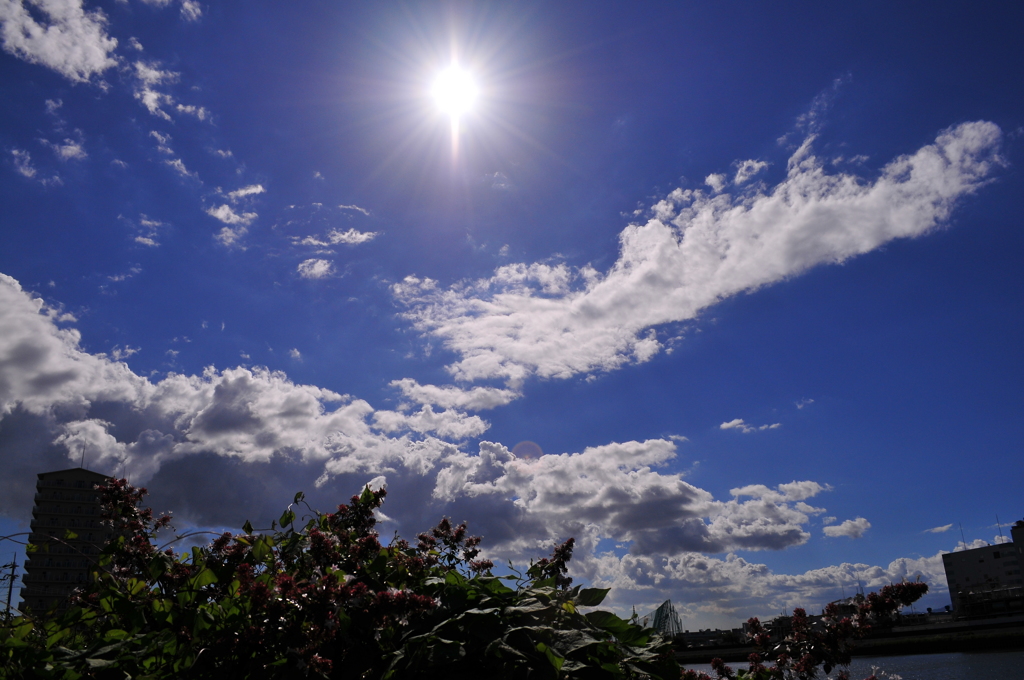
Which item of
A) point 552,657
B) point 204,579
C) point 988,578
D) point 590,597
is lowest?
point 988,578

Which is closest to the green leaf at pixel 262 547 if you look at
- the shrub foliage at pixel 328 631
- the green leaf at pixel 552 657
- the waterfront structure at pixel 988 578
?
the shrub foliage at pixel 328 631

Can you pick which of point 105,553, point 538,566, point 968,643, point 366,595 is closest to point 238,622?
point 366,595

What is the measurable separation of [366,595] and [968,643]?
231 feet

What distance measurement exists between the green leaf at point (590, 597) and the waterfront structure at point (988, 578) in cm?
11570

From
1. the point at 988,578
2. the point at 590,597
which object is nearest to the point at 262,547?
the point at 590,597

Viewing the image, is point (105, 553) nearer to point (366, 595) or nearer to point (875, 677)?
point (366, 595)

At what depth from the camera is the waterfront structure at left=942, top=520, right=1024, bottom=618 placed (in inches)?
3602

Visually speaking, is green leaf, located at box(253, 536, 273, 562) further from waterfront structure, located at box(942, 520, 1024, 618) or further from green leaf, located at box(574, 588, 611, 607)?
waterfront structure, located at box(942, 520, 1024, 618)

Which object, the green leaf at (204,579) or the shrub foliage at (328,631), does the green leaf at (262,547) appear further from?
the green leaf at (204,579)

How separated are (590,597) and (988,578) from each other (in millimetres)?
167940

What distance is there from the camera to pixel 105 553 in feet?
11.2

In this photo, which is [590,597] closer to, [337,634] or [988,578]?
[337,634]

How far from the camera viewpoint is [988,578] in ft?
401

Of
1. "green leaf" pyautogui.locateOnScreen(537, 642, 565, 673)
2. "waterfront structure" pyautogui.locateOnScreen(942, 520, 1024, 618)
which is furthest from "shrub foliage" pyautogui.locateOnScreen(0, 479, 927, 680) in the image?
"waterfront structure" pyautogui.locateOnScreen(942, 520, 1024, 618)
